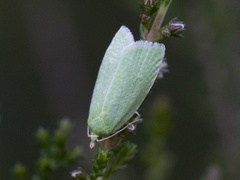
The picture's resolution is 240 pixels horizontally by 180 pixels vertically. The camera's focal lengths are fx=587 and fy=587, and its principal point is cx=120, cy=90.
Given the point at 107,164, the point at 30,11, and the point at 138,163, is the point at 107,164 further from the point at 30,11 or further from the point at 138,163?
the point at 138,163

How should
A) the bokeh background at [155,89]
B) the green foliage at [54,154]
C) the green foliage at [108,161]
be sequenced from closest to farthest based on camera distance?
the green foliage at [108,161]
the green foliage at [54,154]
the bokeh background at [155,89]

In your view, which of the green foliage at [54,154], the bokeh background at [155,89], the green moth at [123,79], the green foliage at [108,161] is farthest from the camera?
the bokeh background at [155,89]

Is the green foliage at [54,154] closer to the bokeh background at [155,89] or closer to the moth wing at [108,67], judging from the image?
the bokeh background at [155,89]

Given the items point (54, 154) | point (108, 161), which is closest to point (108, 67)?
point (108, 161)

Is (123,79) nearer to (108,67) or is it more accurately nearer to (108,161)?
(108,67)

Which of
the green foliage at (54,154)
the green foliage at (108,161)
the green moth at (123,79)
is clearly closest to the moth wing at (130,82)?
the green moth at (123,79)

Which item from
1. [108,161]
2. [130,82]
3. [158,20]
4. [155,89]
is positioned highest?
[158,20]
